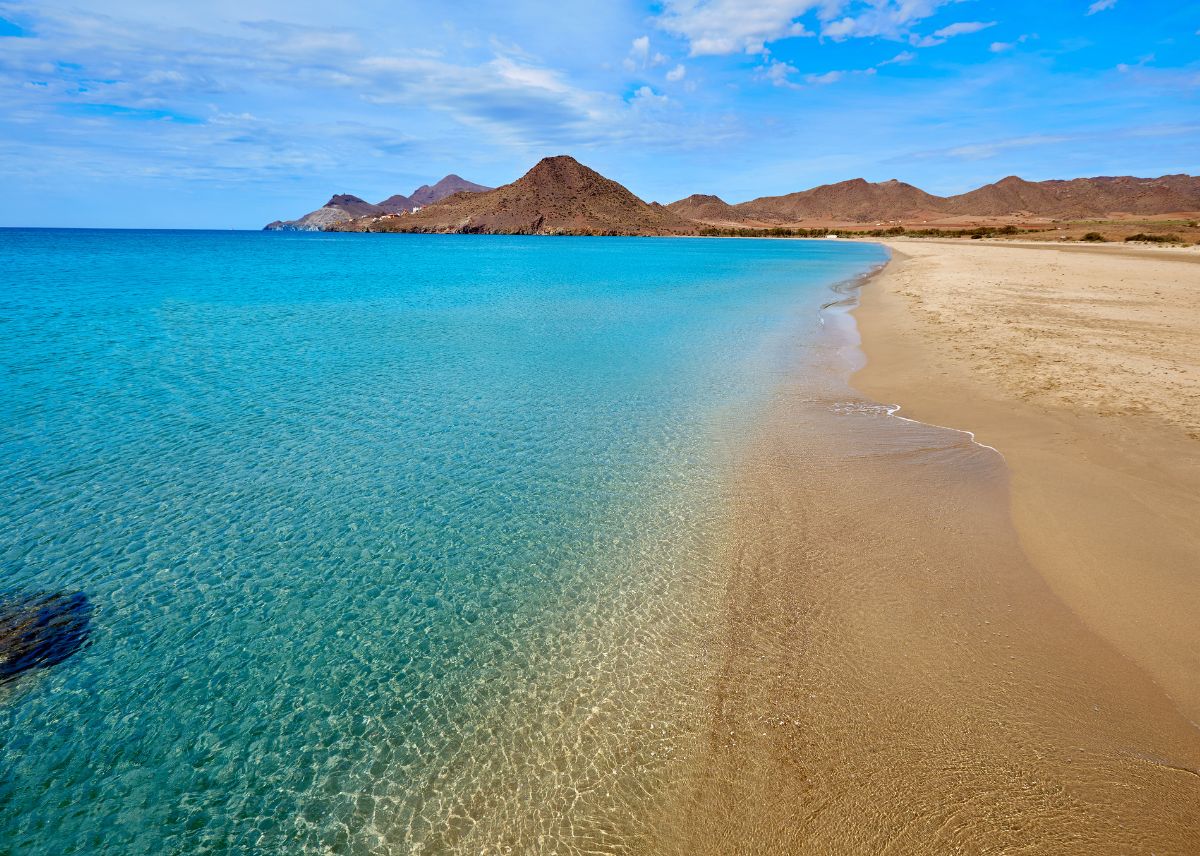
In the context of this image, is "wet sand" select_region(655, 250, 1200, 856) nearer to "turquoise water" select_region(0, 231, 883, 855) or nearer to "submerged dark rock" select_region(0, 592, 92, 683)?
"turquoise water" select_region(0, 231, 883, 855)

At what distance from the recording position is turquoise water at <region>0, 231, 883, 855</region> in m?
4.36

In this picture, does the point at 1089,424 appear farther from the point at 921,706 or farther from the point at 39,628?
the point at 39,628

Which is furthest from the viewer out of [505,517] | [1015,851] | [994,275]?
[994,275]

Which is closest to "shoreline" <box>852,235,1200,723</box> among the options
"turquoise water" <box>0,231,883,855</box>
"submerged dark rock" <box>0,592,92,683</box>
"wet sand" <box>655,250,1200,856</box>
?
"wet sand" <box>655,250,1200,856</box>

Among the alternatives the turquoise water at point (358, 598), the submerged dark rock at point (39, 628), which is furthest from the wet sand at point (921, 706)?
the submerged dark rock at point (39, 628)

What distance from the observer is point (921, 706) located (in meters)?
5.09

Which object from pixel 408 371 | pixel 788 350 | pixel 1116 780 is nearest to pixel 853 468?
pixel 1116 780

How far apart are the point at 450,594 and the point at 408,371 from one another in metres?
11.8

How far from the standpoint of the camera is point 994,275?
122 feet

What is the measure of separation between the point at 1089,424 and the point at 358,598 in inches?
537

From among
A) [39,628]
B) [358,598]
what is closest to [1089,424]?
[358,598]

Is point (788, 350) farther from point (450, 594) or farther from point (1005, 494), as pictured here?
point (450, 594)

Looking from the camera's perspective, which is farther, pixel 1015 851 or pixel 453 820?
pixel 453 820

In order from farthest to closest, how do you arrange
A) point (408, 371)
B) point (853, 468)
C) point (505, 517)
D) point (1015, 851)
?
1. point (408, 371)
2. point (853, 468)
3. point (505, 517)
4. point (1015, 851)
